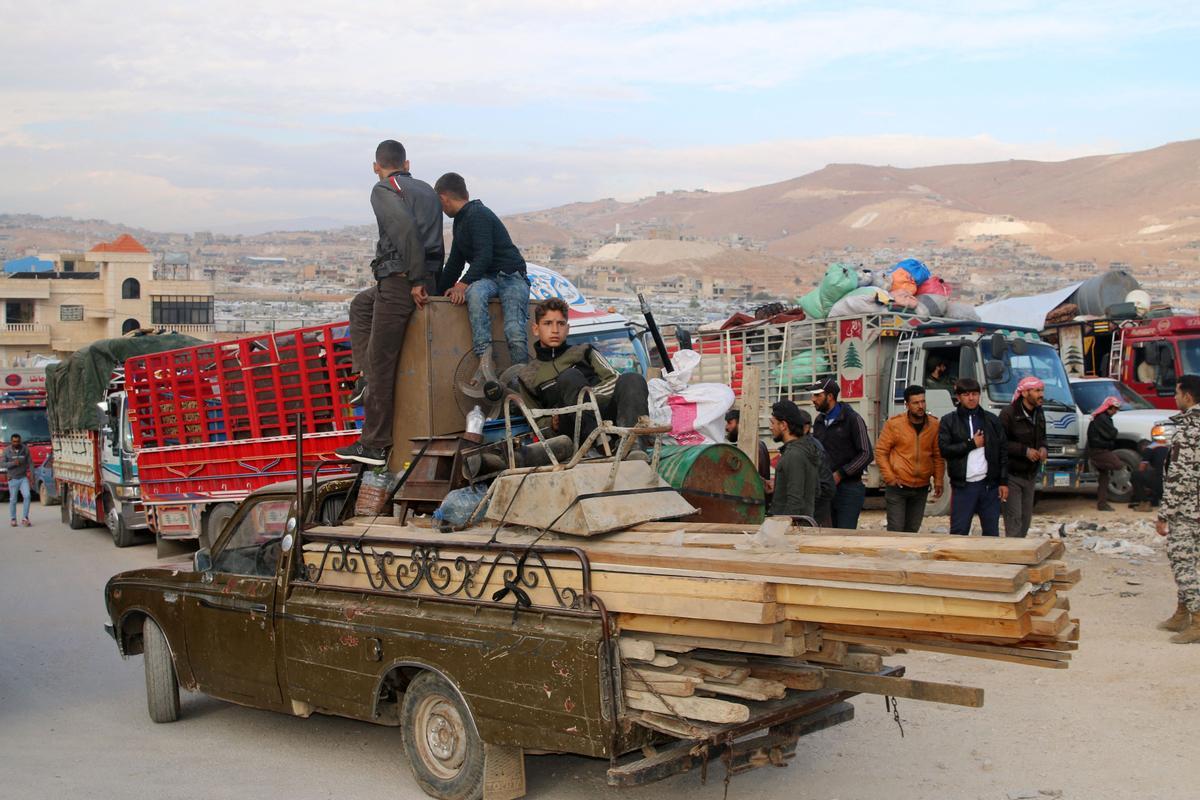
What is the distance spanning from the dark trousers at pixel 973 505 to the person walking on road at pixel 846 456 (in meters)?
0.84

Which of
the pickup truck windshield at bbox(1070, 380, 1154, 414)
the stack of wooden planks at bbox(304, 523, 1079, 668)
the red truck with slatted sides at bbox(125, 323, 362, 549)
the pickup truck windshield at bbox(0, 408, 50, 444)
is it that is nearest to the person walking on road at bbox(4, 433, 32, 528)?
the pickup truck windshield at bbox(0, 408, 50, 444)

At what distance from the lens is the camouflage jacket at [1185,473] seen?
8375 millimetres

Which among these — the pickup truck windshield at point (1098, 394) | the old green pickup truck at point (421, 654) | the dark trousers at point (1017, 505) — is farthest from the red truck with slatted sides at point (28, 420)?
the dark trousers at point (1017, 505)

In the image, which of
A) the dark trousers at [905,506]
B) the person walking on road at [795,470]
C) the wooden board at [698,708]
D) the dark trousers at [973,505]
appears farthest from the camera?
the dark trousers at [905,506]

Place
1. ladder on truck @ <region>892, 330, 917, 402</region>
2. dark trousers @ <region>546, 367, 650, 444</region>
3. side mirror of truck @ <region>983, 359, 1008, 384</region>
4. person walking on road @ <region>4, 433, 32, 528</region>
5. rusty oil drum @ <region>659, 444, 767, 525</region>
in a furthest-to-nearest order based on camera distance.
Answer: person walking on road @ <region>4, 433, 32, 528</region>, ladder on truck @ <region>892, 330, 917, 402</region>, side mirror of truck @ <region>983, 359, 1008, 384</region>, rusty oil drum @ <region>659, 444, 767, 525</region>, dark trousers @ <region>546, 367, 650, 444</region>

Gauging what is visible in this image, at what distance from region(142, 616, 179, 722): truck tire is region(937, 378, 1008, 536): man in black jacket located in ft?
20.9

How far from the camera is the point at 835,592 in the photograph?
4.42 meters

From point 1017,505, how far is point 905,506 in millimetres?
988

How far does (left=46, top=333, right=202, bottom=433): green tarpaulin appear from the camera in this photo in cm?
1948

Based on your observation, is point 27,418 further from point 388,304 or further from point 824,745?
point 824,745

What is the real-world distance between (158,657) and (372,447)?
6.35 feet

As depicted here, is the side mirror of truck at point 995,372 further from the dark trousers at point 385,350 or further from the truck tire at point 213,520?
the dark trousers at point 385,350

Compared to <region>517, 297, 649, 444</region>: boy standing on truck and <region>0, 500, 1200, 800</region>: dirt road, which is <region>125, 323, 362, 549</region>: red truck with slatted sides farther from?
<region>517, 297, 649, 444</region>: boy standing on truck

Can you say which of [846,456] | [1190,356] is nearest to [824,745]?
[846,456]
